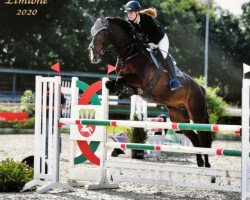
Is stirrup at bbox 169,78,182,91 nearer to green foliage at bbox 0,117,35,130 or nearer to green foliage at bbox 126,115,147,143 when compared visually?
green foliage at bbox 126,115,147,143

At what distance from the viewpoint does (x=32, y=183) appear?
5719 mm

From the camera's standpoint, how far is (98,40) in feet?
19.5

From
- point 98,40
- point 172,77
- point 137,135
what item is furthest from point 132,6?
point 137,135

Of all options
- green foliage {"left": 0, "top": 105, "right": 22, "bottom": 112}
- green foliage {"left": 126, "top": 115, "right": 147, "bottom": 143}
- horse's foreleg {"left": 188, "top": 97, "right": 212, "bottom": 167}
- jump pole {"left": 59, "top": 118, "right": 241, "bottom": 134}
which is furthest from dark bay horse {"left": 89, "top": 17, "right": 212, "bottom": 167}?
green foliage {"left": 0, "top": 105, "right": 22, "bottom": 112}

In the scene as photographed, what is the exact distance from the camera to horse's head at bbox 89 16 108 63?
19.4 feet

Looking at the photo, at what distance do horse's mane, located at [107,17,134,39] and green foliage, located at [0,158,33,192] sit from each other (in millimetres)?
1907

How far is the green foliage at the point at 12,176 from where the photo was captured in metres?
5.50

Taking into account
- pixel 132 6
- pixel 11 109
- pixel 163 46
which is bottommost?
pixel 11 109

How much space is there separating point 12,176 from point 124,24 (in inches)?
83.4

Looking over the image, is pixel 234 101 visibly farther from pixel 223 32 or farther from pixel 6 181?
pixel 6 181

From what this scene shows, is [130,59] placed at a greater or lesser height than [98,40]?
lesser

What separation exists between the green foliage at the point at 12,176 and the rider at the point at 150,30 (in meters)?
1.96

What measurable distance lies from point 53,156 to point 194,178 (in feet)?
7.36

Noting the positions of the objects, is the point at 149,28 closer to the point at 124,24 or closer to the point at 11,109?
the point at 124,24
